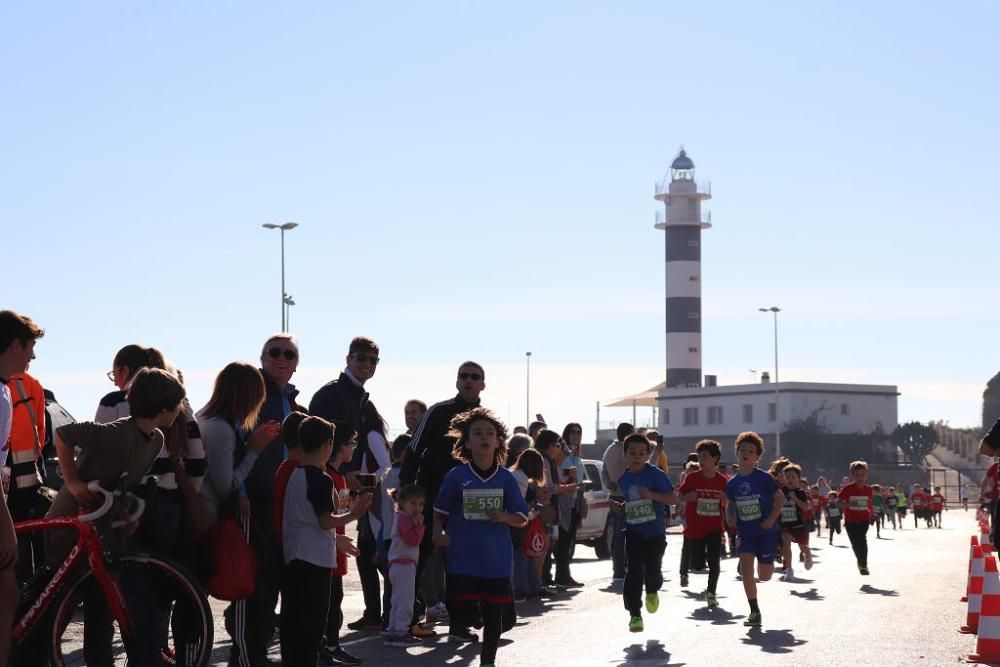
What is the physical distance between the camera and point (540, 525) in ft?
49.5

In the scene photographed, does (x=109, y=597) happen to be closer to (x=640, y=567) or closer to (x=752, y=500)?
(x=640, y=567)

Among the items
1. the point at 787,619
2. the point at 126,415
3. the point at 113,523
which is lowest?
the point at 787,619

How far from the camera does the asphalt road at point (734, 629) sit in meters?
10.7

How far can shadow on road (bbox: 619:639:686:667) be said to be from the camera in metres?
10.4

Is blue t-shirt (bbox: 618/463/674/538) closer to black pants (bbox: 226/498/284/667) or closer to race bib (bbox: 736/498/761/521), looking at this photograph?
race bib (bbox: 736/498/761/521)

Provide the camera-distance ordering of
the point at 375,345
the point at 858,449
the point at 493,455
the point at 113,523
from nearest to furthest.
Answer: the point at 113,523 < the point at 493,455 < the point at 375,345 < the point at 858,449

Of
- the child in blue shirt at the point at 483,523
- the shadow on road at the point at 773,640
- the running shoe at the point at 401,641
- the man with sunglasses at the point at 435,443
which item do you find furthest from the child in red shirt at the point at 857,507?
the child in blue shirt at the point at 483,523

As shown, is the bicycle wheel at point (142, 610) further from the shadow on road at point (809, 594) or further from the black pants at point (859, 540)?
the black pants at point (859, 540)

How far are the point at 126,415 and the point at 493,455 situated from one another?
2561mm

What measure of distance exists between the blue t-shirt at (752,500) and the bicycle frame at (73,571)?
7.47 meters

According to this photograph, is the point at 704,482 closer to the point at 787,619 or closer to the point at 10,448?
the point at 787,619

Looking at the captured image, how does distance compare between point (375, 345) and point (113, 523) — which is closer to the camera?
point (113, 523)

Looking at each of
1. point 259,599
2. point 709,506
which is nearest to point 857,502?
point 709,506

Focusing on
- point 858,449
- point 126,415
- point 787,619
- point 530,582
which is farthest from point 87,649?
point 858,449
